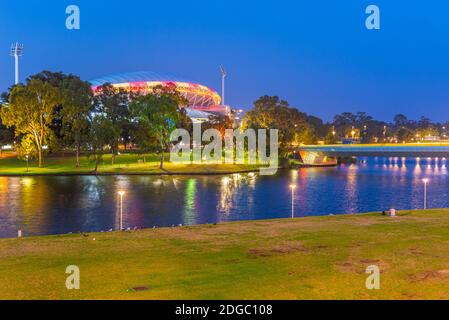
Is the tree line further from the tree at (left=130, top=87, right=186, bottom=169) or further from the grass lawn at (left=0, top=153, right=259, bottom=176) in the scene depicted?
the grass lawn at (left=0, top=153, right=259, bottom=176)

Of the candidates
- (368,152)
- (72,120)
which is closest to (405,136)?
(368,152)

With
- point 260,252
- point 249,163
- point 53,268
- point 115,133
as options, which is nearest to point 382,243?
point 260,252

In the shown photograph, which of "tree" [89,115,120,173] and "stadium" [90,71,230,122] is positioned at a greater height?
"stadium" [90,71,230,122]

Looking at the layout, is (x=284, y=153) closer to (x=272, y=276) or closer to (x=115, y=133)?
(x=115, y=133)

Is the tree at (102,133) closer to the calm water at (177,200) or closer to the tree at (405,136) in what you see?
the calm water at (177,200)

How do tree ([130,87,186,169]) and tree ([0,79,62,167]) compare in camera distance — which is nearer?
tree ([130,87,186,169])

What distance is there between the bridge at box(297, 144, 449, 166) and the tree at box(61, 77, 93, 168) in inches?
1625

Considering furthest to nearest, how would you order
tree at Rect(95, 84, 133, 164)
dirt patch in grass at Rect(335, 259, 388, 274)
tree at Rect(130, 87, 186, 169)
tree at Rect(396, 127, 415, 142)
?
tree at Rect(396, 127, 415, 142) → tree at Rect(95, 84, 133, 164) → tree at Rect(130, 87, 186, 169) → dirt patch in grass at Rect(335, 259, 388, 274)

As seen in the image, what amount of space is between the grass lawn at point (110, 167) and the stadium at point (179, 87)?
6237cm

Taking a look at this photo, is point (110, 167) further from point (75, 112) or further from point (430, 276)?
point (430, 276)

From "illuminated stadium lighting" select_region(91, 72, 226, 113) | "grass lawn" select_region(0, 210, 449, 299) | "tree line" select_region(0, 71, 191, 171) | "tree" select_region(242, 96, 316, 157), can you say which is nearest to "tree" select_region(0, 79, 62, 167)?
"tree line" select_region(0, 71, 191, 171)

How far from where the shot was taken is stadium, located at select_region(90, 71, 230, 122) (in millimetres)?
151125

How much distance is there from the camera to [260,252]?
54.7 ft

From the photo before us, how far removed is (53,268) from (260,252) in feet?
21.8
